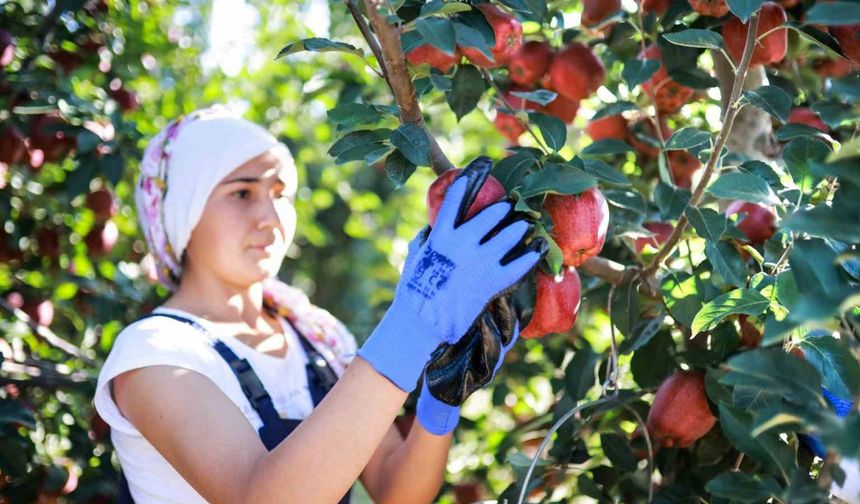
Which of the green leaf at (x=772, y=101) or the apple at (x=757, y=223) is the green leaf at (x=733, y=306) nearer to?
the green leaf at (x=772, y=101)

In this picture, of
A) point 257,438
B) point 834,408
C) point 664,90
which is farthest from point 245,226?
point 834,408

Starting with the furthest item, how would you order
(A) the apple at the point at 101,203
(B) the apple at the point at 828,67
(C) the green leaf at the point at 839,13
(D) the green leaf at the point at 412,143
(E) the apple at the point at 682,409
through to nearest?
(A) the apple at the point at 101,203
(B) the apple at the point at 828,67
(E) the apple at the point at 682,409
(D) the green leaf at the point at 412,143
(C) the green leaf at the point at 839,13

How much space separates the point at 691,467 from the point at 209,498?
2.60ft

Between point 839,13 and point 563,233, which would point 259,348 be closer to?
point 563,233

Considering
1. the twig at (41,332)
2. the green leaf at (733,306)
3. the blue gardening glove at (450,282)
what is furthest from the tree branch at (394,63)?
the twig at (41,332)

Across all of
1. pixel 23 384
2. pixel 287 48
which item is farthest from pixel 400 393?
pixel 23 384

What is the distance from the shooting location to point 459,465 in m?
2.46

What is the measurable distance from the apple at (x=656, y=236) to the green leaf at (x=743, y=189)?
1.31 ft

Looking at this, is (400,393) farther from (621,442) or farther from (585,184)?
(621,442)

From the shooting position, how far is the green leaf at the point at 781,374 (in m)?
0.90

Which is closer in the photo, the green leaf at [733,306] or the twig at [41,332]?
the green leaf at [733,306]

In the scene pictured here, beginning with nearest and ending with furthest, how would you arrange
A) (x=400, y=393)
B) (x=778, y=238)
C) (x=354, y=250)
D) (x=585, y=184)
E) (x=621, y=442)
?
(x=585, y=184) → (x=400, y=393) → (x=778, y=238) → (x=621, y=442) → (x=354, y=250)

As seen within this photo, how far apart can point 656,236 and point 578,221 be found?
1.56ft

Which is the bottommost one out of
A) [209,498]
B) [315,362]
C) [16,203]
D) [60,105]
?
[315,362]
